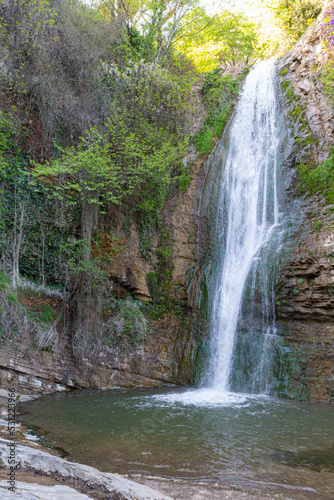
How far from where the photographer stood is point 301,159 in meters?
11.6

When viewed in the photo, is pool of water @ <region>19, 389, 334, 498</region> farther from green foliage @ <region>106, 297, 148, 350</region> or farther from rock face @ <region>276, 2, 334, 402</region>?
green foliage @ <region>106, 297, 148, 350</region>

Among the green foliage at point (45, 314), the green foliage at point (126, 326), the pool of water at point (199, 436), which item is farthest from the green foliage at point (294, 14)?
the pool of water at point (199, 436)

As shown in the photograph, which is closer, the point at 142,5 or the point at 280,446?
the point at 280,446

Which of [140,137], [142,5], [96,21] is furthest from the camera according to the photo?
[142,5]

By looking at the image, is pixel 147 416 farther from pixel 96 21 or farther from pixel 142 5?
pixel 142 5

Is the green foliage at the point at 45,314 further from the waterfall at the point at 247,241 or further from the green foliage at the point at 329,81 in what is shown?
the green foliage at the point at 329,81

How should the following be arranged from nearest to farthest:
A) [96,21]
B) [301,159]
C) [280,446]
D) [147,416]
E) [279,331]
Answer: [280,446]
[147,416]
[279,331]
[301,159]
[96,21]

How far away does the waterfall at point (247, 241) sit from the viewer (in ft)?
31.1

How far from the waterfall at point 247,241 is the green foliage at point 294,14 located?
4.76 metres

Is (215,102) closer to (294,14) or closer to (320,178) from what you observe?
(320,178)

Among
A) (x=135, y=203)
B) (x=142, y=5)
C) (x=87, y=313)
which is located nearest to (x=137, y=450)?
(x=87, y=313)

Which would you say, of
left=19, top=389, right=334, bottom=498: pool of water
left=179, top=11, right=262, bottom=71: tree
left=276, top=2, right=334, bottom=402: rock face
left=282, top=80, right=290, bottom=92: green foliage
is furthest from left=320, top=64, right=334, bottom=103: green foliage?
left=179, top=11, right=262, bottom=71: tree

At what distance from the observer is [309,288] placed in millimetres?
9477

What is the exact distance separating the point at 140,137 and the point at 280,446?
1034 cm
